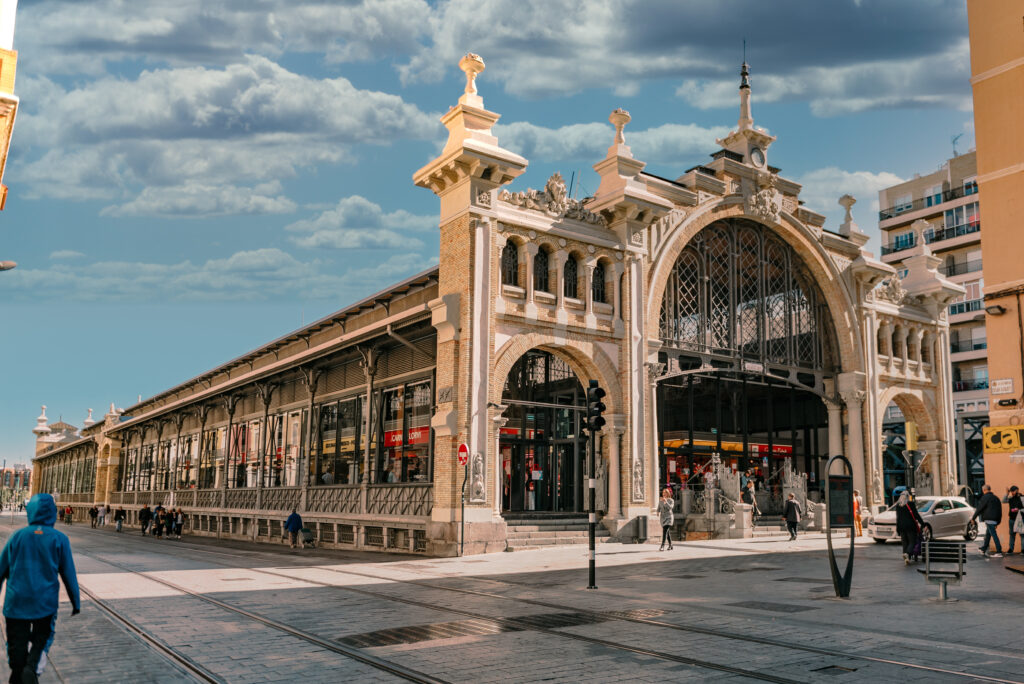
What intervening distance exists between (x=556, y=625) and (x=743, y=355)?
2334cm

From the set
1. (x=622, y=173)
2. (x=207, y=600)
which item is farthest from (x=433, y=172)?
(x=207, y=600)

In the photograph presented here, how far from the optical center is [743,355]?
3206cm

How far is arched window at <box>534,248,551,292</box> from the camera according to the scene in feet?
86.1

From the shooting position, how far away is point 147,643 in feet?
30.1

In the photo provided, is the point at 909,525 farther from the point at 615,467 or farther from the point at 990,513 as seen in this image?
the point at 615,467

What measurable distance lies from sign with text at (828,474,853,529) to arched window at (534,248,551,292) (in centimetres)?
1412

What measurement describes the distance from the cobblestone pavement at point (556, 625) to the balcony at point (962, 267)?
174 feet

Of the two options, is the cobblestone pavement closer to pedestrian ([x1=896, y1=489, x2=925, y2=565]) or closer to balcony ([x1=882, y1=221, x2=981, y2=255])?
pedestrian ([x1=896, y1=489, x2=925, y2=565])

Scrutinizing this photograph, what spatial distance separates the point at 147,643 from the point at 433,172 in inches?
702

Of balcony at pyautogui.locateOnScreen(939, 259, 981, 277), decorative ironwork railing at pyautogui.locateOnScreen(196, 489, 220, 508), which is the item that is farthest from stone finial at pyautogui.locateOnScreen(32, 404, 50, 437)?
balcony at pyautogui.locateOnScreen(939, 259, 981, 277)

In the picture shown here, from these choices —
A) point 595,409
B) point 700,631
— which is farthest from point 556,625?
point 595,409

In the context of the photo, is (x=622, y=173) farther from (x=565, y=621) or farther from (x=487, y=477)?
(x=565, y=621)

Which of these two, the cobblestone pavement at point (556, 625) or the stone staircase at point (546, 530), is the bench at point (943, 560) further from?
the stone staircase at point (546, 530)

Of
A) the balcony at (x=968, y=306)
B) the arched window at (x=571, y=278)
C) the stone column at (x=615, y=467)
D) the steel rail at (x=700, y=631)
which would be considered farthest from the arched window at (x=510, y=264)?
the balcony at (x=968, y=306)
